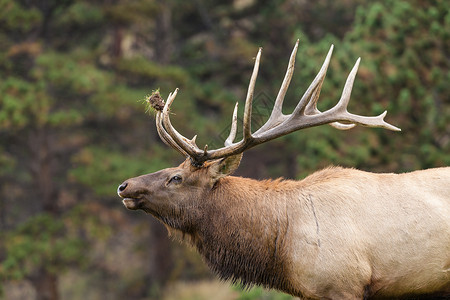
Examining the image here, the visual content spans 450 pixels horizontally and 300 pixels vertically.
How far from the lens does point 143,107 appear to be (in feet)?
50.1

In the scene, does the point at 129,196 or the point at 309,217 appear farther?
the point at 129,196

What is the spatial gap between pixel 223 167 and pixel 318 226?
3.24 ft

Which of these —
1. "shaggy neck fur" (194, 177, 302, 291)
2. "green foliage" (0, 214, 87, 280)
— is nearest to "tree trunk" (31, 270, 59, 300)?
"green foliage" (0, 214, 87, 280)

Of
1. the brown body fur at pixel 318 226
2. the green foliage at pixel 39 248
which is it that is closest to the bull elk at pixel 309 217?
the brown body fur at pixel 318 226

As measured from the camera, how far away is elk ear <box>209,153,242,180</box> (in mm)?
5473

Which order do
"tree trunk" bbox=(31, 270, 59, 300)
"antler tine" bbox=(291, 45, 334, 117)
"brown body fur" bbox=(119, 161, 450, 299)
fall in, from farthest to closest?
1. "tree trunk" bbox=(31, 270, 59, 300)
2. "antler tine" bbox=(291, 45, 334, 117)
3. "brown body fur" bbox=(119, 161, 450, 299)

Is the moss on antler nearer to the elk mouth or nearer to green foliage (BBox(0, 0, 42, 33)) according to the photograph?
the elk mouth

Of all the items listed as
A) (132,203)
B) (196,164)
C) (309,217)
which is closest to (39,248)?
(132,203)

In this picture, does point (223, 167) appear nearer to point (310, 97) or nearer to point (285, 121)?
point (285, 121)

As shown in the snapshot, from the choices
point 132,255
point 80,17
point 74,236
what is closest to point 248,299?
point 74,236

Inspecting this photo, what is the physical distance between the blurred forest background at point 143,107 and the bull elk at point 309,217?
5.47 meters

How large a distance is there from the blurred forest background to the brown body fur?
553cm

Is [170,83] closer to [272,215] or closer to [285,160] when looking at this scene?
[285,160]

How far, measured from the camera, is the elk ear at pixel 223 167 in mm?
5473
